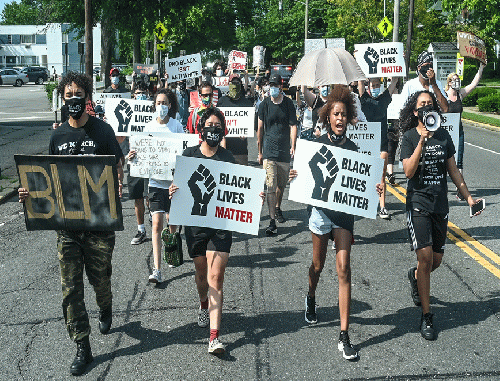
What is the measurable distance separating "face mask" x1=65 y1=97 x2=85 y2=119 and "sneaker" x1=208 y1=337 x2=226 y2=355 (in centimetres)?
208

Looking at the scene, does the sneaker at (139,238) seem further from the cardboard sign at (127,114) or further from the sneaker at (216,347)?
the sneaker at (216,347)

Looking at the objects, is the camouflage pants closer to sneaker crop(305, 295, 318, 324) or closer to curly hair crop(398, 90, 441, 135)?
sneaker crop(305, 295, 318, 324)

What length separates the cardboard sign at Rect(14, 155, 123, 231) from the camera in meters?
5.35

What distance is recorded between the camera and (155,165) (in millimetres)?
7625

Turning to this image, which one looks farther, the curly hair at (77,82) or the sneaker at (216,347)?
→ the curly hair at (77,82)

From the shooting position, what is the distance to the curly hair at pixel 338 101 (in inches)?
228

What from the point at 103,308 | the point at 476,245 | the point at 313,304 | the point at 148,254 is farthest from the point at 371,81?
the point at 103,308

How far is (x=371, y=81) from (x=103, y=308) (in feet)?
23.9

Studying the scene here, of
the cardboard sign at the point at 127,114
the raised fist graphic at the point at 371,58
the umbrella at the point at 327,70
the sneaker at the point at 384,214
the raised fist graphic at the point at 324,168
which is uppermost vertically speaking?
the raised fist graphic at the point at 371,58

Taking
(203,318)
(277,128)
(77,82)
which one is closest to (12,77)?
(277,128)

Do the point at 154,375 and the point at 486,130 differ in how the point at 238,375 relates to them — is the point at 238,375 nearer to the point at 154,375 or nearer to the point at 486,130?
the point at 154,375

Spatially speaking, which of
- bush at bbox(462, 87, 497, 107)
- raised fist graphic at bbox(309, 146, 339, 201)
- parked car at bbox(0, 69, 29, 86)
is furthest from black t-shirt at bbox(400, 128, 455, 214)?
parked car at bbox(0, 69, 29, 86)

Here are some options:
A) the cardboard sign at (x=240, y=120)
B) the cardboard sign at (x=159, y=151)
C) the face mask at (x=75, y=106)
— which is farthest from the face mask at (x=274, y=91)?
the face mask at (x=75, y=106)

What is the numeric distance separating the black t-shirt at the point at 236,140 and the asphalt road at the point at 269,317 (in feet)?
5.07
